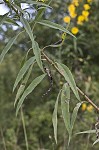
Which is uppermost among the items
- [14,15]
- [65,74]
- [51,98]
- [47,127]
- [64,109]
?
[14,15]

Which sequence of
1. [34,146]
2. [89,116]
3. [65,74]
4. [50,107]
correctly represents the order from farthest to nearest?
[50,107] < [34,146] < [89,116] < [65,74]

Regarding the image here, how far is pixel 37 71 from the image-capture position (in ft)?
14.7

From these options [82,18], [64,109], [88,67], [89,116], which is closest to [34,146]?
[89,116]

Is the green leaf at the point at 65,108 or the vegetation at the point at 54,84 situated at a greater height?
the green leaf at the point at 65,108

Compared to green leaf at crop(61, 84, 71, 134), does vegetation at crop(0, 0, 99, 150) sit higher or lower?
lower

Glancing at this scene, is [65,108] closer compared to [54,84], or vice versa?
[65,108]

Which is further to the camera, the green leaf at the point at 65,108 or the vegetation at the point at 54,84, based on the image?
the vegetation at the point at 54,84

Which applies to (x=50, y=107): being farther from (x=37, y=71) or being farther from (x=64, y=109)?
(x=64, y=109)

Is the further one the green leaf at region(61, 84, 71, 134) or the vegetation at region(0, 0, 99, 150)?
the vegetation at region(0, 0, 99, 150)

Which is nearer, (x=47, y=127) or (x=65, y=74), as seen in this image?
(x=65, y=74)

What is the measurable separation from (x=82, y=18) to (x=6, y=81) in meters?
1.15

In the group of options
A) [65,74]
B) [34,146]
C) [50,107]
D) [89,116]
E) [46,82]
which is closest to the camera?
[65,74]

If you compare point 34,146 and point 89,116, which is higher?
point 89,116

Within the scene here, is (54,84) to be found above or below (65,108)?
below
